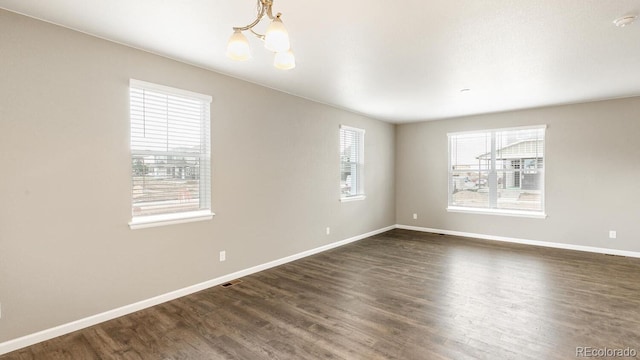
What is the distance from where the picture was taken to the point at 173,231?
10.3 ft

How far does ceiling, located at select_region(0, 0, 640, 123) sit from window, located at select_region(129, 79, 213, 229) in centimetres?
46

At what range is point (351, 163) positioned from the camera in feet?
19.2

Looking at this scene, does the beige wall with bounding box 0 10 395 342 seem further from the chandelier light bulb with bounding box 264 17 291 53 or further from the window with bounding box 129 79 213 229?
the chandelier light bulb with bounding box 264 17 291 53

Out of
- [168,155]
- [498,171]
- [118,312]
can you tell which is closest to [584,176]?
[498,171]

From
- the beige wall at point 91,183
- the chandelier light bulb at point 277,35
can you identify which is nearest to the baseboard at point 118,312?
the beige wall at point 91,183

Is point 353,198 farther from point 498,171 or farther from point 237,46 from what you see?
point 237,46

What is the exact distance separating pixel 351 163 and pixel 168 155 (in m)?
3.54

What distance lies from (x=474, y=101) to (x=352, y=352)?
4.35 meters

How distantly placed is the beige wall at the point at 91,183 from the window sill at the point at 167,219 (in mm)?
64

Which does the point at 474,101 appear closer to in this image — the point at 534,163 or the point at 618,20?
the point at 534,163

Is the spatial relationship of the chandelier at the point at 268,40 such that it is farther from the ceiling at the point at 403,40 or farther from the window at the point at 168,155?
the window at the point at 168,155

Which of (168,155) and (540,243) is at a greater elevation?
(168,155)

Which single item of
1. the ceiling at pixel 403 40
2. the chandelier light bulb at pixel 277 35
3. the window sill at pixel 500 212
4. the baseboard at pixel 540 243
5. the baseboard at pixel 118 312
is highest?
the ceiling at pixel 403 40

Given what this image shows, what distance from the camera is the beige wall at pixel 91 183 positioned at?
2.25 metres
